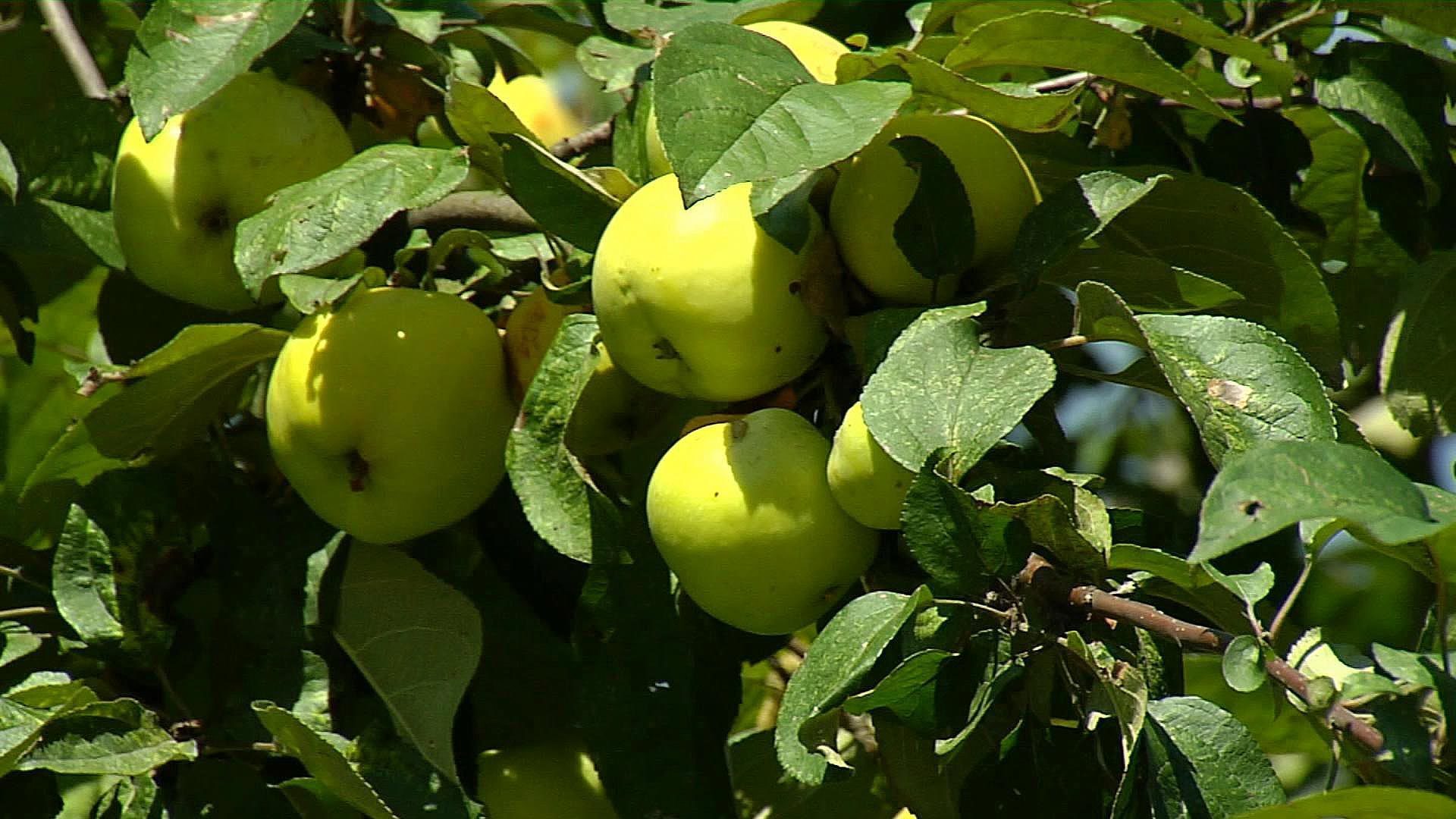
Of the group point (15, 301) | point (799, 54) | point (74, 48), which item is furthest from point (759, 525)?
point (74, 48)

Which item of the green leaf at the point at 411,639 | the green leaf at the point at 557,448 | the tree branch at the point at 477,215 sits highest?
the green leaf at the point at 557,448

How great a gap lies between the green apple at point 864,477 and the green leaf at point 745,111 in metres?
0.14

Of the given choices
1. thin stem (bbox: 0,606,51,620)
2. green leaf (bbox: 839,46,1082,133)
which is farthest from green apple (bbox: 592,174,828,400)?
thin stem (bbox: 0,606,51,620)

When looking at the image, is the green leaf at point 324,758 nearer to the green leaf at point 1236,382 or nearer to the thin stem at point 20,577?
the thin stem at point 20,577

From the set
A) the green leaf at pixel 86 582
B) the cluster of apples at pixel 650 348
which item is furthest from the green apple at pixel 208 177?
the green leaf at pixel 86 582

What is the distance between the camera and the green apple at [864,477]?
2.47 ft

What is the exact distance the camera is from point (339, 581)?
1104mm

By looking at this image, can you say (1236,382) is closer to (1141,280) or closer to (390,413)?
(1141,280)

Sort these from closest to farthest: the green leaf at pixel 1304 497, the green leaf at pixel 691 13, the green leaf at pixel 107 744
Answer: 1. the green leaf at pixel 1304 497
2. the green leaf at pixel 107 744
3. the green leaf at pixel 691 13

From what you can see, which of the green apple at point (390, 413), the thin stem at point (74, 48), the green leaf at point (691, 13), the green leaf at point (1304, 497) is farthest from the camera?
the thin stem at point (74, 48)

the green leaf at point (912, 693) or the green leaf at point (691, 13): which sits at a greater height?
the green leaf at point (691, 13)

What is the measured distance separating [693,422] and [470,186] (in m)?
0.53

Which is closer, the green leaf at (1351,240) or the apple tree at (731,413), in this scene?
the apple tree at (731,413)

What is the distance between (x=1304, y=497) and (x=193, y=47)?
83cm
